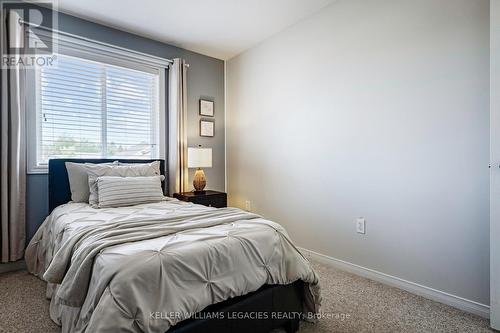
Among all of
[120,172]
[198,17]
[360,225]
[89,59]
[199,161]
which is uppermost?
[198,17]

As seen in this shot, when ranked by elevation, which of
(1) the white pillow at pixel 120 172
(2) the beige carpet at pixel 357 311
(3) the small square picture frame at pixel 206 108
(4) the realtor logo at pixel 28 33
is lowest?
(2) the beige carpet at pixel 357 311

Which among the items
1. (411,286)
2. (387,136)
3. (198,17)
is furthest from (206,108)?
(411,286)

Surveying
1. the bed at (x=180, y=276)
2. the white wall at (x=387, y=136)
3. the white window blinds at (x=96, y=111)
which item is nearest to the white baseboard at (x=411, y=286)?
the white wall at (x=387, y=136)

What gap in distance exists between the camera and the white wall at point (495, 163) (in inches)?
66.4

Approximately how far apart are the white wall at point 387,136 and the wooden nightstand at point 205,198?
0.60 meters

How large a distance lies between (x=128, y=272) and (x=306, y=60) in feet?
8.98

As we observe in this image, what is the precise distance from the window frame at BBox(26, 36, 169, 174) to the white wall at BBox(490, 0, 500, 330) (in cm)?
325

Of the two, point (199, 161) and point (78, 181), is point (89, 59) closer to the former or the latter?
point (78, 181)

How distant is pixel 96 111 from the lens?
319 cm

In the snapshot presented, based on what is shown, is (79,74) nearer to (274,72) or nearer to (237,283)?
(274,72)

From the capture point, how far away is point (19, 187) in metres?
2.62

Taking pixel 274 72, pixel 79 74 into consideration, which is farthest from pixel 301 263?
pixel 79 74

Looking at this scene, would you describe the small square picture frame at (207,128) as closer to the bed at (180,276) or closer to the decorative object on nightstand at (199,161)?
the decorative object on nightstand at (199,161)

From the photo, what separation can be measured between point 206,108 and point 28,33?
6.79 ft
